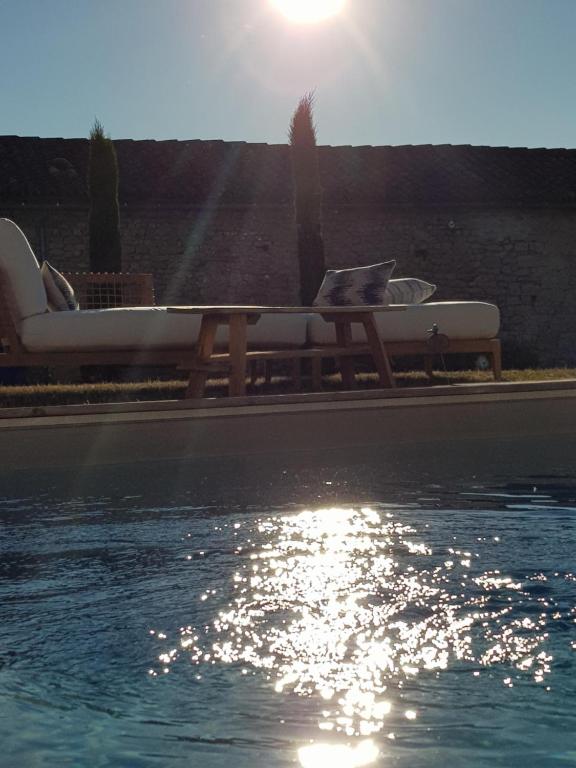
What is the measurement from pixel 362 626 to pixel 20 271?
4.89 metres

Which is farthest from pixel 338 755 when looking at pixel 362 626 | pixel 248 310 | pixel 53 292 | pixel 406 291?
pixel 406 291

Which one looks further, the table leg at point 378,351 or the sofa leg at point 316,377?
the sofa leg at point 316,377

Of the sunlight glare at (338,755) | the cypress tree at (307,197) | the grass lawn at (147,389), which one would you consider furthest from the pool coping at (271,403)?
the cypress tree at (307,197)

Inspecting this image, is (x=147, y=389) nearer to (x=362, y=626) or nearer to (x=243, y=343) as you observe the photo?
(x=243, y=343)

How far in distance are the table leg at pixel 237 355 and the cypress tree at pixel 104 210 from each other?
7.14 m

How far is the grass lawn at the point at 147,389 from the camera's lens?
638 centimetres

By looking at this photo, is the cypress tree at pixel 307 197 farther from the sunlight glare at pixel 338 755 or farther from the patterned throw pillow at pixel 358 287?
the sunlight glare at pixel 338 755

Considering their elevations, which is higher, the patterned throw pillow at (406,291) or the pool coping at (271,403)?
the patterned throw pillow at (406,291)

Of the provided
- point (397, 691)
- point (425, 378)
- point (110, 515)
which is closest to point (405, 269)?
point (425, 378)

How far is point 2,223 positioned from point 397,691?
5.20m

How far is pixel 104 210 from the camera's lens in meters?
12.6

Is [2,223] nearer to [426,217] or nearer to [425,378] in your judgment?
[425,378]

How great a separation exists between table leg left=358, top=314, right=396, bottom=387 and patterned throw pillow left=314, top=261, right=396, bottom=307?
1119 millimetres


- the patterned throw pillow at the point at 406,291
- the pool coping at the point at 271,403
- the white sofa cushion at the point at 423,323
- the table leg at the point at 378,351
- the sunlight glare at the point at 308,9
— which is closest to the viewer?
the pool coping at the point at 271,403
